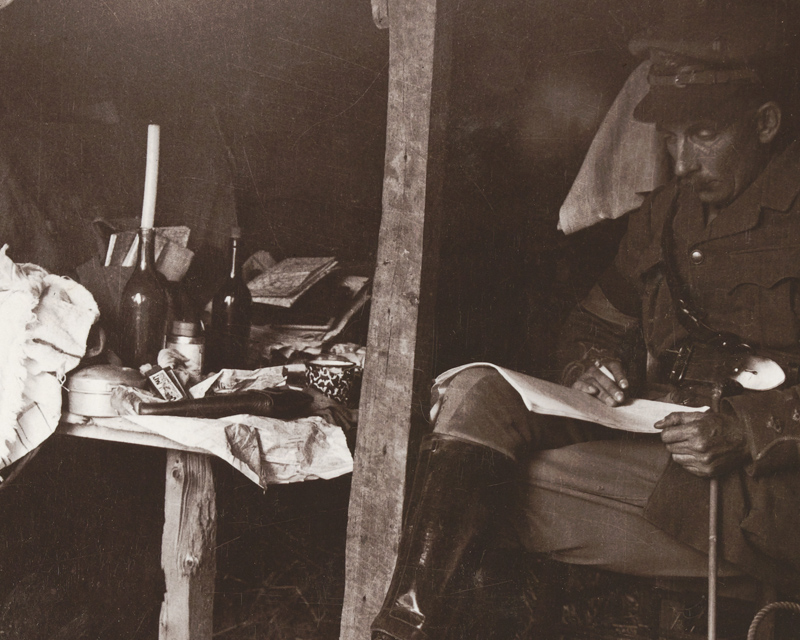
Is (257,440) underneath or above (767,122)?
underneath

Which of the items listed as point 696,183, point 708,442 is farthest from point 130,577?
point 696,183

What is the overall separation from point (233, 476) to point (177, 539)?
0.98m

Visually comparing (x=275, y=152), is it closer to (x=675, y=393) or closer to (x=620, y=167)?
(x=620, y=167)

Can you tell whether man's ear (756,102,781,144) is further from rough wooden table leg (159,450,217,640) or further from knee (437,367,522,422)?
rough wooden table leg (159,450,217,640)

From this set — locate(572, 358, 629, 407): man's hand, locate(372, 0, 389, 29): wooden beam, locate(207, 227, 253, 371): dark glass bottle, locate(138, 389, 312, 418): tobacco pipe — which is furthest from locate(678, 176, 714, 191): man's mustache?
locate(207, 227, 253, 371): dark glass bottle

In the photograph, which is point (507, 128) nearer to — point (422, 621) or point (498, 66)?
point (498, 66)

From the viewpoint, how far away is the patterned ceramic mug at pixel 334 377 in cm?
233

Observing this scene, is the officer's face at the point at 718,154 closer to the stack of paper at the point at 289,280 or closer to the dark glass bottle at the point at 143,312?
the stack of paper at the point at 289,280

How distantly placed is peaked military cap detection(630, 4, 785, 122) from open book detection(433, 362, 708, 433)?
2.70 feet

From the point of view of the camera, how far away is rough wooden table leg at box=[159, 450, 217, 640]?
6.57 feet

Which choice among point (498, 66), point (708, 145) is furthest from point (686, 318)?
point (498, 66)

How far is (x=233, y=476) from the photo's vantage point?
298 centimetres

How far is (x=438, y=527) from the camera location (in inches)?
63.7

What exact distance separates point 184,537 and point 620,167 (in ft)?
5.82
